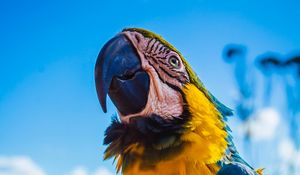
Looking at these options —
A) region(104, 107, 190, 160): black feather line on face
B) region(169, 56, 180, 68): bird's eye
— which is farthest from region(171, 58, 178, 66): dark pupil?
region(104, 107, 190, 160): black feather line on face

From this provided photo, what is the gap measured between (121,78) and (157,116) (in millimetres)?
304

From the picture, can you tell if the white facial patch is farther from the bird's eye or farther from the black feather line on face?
the bird's eye

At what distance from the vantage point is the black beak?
3078 millimetres

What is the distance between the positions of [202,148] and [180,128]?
182 millimetres

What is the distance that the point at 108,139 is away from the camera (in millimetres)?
3258

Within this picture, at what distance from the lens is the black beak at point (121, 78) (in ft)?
10.1

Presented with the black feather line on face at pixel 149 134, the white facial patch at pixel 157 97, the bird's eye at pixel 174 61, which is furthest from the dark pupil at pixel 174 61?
the black feather line on face at pixel 149 134

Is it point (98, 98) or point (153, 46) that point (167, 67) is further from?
point (98, 98)

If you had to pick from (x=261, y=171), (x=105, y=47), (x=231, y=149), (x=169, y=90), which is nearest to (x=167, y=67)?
(x=169, y=90)

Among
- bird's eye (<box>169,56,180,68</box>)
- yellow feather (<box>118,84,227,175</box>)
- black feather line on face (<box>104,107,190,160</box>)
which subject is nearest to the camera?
yellow feather (<box>118,84,227,175</box>)

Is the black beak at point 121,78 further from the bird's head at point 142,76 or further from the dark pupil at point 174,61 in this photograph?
the dark pupil at point 174,61

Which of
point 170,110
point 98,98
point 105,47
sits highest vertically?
point 105,47

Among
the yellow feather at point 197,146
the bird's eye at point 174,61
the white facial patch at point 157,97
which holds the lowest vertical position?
the yellow feather at point 197,146

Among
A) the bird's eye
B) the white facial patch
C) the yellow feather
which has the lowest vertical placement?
the yellow feather
